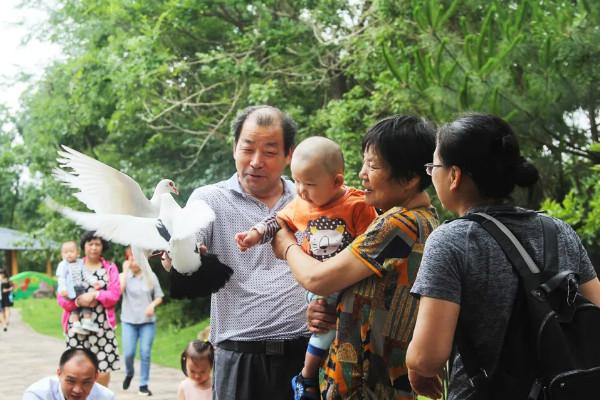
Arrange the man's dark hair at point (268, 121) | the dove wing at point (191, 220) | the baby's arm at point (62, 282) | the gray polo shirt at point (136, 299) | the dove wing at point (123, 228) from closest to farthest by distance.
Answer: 1. the dove wing at point (191, 220)
2. the dove wing at point (123, 228)
3. the man's dark hair at point (268, 121)
4. the baby's arm at point (62, 282)
5. the gray polo shirt at point (136, 299)

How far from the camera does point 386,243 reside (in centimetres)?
287

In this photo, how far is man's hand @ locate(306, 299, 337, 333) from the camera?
305cm

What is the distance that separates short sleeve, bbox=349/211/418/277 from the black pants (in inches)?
32.9

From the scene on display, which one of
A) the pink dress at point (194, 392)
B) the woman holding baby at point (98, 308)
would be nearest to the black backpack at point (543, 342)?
the pink dress at point (194, 392)

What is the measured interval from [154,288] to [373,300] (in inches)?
295

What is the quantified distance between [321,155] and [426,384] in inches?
36.3

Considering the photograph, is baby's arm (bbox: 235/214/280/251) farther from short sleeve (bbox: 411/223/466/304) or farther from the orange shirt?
short sleeve (bbox: 411/223/466/304)

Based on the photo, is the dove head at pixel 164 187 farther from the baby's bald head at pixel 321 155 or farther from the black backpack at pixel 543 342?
the black backpack at pixel 543 342

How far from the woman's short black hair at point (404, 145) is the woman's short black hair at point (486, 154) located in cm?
37

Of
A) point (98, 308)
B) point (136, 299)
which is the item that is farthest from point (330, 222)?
point (136, 299)

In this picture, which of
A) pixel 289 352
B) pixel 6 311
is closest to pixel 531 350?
pixel 289 352

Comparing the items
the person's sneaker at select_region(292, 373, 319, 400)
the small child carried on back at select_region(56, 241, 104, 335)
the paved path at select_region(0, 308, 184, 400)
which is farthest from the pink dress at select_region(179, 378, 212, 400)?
the paved path at select_region(0, 308, 184, 400)

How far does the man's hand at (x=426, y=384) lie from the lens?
2566 millimetres

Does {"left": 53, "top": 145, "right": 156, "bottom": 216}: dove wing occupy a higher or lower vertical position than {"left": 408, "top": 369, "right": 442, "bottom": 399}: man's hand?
higher
